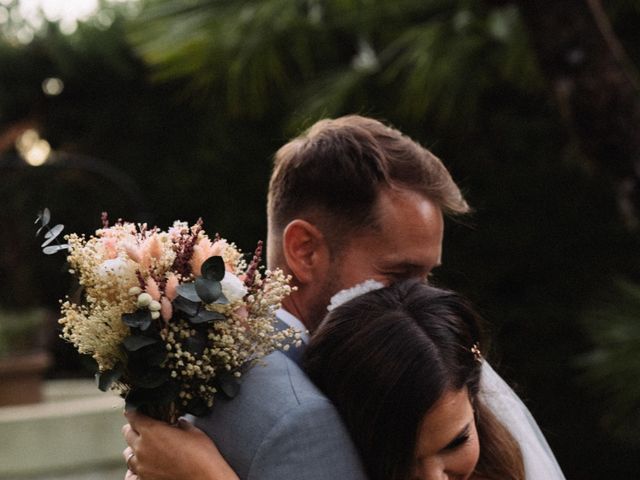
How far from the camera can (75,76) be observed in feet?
36.1

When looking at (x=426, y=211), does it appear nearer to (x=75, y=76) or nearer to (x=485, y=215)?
(x=485, y=215)

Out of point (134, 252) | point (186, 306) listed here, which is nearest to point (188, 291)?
point (186, 306)

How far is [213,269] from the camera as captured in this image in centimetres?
208

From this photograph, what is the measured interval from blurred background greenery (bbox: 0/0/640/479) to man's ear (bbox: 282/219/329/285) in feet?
2.20

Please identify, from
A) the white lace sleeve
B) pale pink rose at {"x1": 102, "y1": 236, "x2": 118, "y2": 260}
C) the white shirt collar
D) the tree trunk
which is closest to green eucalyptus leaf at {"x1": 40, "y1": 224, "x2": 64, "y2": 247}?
pale pink rose at {"x1": 102, "y1": 236, "x2": 118, "y2": 260}

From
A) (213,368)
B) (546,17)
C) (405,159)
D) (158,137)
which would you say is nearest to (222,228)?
(158,137)

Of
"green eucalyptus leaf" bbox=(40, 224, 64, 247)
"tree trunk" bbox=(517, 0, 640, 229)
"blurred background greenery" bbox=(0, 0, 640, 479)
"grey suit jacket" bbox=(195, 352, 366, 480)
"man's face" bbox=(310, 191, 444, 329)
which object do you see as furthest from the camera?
"blurred background greenery" bbox=(0, 0, 640, 479)

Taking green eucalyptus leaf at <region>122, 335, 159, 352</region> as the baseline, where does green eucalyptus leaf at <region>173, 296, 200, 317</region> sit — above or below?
above

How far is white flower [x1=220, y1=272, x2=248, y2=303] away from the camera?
6.84 feet

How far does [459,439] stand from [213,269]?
24.7 inches

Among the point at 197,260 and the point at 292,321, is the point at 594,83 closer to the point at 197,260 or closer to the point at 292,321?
the point at 292,321

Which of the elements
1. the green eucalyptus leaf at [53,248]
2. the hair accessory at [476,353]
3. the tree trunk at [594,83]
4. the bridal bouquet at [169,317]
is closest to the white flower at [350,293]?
the hair accessory at [476,353]

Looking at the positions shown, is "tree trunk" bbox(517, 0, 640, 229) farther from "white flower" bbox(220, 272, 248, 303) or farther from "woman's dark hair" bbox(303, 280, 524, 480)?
"white flower" bbox(220, 272, 248, 303)

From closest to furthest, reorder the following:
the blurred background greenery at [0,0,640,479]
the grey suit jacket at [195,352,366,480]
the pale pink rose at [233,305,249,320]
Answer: the grey suit jacket at [195,352,366,480] < the pale pink rose at [233,305,249,320] < the blurred background greenery at [0,0,640,479]
